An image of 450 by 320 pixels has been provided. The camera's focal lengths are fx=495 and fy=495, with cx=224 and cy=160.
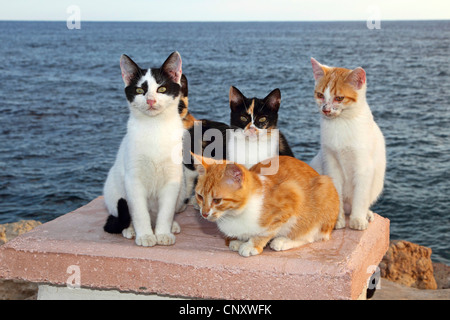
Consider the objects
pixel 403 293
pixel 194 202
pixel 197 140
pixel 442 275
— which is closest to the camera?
pixel 194 202

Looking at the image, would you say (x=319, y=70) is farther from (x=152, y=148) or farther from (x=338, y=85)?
(x=152, y=148)

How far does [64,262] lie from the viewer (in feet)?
11.9

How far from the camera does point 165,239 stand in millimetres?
3688

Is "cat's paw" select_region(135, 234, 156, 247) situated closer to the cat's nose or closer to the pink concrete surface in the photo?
the pink concrete surface

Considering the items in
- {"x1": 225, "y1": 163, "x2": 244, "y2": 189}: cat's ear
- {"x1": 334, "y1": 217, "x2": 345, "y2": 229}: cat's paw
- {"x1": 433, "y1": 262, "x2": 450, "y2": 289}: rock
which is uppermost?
{"x1": 225, "y1": 163, "x2": 244, "y2": 189}: cat's ear

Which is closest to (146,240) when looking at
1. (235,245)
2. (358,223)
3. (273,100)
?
(235,245)

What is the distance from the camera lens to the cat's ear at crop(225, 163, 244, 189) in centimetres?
317

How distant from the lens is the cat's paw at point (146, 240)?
363 centimetres

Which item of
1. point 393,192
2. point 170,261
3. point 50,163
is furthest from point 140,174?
point 50,163

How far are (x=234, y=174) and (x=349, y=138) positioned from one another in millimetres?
1089

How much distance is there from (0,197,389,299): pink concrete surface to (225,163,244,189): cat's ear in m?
0.56

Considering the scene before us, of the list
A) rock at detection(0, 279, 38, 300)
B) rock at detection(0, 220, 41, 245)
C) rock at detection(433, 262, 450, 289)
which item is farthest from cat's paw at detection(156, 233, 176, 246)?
rock at detection(433, 262, 450, 289)

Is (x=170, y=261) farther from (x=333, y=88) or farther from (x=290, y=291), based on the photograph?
(x=333, y=88)

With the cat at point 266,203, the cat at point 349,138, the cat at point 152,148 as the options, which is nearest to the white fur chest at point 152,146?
the cat at point 152,148
